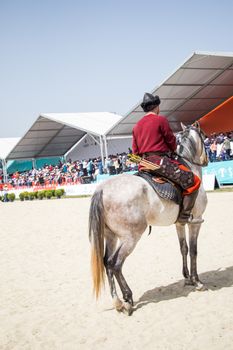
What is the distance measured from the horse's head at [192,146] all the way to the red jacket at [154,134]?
587 mm

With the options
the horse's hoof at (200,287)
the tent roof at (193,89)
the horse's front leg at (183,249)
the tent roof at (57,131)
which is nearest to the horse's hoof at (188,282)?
the horse's front leg at (183,249)

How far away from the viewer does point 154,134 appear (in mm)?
5480

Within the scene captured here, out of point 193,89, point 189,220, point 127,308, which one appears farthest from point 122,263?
point 193,89

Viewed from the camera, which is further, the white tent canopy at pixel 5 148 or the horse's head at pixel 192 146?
the white tent canopy at pixel 5 148

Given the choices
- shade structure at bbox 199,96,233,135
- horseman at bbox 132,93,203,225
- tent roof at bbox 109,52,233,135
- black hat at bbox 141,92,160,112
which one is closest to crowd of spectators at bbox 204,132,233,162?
shade structure at bbox 199,96,233,135

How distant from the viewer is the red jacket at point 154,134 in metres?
5.47

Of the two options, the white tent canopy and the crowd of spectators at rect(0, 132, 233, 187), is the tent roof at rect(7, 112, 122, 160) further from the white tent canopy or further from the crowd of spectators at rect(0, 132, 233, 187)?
the crowd of spectators at rect(0, 132, 233, 187)

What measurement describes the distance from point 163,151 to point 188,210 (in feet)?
3.03

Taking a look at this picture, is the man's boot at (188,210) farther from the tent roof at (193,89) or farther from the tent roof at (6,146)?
the tent roof at (6,146)

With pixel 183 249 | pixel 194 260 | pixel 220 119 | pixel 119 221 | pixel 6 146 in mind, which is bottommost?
pixel 194 260

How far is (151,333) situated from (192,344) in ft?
1.72

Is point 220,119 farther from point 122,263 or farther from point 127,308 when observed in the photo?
point 127,308

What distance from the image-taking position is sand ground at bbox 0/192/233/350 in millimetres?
4289

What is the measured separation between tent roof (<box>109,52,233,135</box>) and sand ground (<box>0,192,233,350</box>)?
12889 mm
